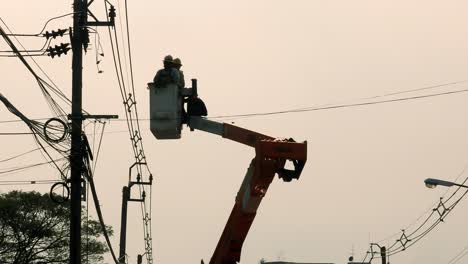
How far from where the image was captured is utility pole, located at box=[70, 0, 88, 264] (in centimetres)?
2695

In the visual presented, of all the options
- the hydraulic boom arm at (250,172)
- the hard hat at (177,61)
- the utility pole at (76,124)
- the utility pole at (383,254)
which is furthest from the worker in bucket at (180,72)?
the utility pole at (383,254)

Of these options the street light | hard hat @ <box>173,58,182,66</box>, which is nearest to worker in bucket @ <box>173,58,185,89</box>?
hard hat @ <box>173,58,182,66</box>

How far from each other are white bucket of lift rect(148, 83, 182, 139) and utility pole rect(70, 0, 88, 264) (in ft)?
19.5

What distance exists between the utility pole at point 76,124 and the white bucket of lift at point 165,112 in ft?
19.5

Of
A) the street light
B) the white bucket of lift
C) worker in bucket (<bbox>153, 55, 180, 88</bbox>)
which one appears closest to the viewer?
the white bucket of lift

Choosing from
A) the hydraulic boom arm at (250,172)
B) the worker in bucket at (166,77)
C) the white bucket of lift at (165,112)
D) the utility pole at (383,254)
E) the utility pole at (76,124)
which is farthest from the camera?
the utility pole at (383,254)

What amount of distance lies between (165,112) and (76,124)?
6213 millimetres

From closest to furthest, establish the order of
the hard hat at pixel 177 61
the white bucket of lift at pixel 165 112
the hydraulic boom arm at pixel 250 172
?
1. the hydraulic boom arm at pixel 250 172
2. the white bucket of lift at pixel 165 112
3. the hard hat at pixel 177 61

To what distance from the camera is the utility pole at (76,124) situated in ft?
88.4

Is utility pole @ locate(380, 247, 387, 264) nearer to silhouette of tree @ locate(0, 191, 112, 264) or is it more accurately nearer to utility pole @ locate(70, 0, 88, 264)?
silhouette of tree @ locate(0, 191, 112, 264)

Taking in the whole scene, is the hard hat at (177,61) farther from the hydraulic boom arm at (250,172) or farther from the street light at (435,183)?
the street light at (435,183)

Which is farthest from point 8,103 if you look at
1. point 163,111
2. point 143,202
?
point 143,202

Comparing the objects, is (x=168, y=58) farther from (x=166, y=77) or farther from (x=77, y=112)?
(x=77, y=112)

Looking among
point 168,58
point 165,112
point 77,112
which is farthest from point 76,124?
point 165,112
